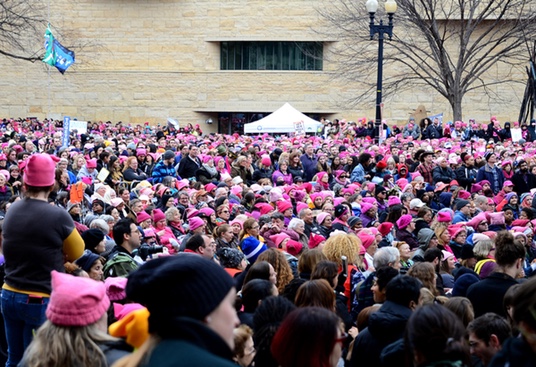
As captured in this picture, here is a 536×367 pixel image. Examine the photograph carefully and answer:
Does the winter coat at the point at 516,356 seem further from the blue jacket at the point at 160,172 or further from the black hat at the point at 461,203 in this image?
the blue jacket at the point at 160,172

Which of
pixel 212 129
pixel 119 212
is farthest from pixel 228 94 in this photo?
pixel 119 212

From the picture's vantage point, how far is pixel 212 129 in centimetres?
5131

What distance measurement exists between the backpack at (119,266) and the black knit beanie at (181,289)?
16.5 feet

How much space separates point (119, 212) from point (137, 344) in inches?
367

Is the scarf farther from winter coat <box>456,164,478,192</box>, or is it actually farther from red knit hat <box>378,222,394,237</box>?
red knit hat <box>378,222,394,237</box>

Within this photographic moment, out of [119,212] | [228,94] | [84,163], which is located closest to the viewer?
[119,212]

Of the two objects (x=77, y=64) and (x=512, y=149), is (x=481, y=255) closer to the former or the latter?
(x=512, y=149)

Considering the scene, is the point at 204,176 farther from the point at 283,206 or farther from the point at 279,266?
the point at 279,266

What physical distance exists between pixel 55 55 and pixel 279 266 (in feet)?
77.2

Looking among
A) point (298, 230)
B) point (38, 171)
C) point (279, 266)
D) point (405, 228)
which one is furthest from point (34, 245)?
point (405, 228)

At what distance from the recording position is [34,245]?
5965 mm

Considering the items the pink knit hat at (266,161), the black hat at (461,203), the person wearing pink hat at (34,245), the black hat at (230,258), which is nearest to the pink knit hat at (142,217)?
the black hat at (230,258)

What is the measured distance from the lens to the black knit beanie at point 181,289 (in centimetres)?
307

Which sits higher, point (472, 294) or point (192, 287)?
point (192, 287)
